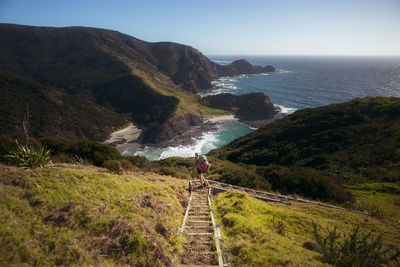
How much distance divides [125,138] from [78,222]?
215 ft

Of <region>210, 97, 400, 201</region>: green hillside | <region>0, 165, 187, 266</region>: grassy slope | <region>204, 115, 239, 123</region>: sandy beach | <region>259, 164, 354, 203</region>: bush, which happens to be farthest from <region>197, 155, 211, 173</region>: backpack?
<region>204, 115, 239, 123</region>: sandy beach

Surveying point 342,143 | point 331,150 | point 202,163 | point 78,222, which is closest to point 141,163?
point 202,163

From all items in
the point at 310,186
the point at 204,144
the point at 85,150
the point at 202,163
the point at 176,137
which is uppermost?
the point at 202,163

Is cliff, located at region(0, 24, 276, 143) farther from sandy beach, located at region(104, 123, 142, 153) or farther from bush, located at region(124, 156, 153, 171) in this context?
bush, located at region(124, 156, 153, 171)

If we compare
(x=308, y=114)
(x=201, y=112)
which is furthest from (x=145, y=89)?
(x=308, y=114)

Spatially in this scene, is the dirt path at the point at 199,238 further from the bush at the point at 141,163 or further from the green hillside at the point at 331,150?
the bush at the point at 141,163

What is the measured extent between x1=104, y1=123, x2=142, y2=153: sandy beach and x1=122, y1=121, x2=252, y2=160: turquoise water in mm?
4584

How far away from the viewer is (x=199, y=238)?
6.86 m

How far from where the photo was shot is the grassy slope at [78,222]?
189 inches

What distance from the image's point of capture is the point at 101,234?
572 cm

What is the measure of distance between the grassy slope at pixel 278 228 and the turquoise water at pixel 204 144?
153ft

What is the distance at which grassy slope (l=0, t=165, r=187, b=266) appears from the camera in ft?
15.8

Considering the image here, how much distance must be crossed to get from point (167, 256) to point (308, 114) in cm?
5161

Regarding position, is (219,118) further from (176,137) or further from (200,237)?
(200,237)
